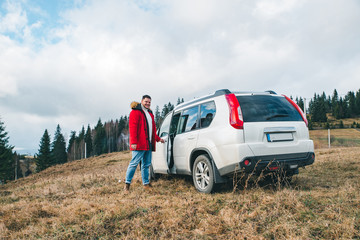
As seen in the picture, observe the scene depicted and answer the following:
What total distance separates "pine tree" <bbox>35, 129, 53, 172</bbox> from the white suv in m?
59.9

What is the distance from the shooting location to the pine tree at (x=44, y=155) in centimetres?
5509

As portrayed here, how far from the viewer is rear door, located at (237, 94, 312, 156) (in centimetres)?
387

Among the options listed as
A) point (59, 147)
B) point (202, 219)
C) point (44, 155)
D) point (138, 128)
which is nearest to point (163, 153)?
point (138, 128)

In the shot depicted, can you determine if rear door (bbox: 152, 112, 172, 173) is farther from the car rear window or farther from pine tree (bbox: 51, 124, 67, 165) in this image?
pine tree (bbox: 51, 124, 67, 165)

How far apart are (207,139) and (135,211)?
5.73 feet

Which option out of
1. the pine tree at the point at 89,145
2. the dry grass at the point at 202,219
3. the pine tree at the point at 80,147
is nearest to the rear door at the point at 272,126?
the dry grass at the point at 202,219

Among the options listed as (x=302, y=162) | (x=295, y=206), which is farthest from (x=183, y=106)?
(x=295, y=206)

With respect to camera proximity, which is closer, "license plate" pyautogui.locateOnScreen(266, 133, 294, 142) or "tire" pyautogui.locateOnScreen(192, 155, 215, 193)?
"license plate" pyautogui.locateOnScreen(266, 133, 294, 142)

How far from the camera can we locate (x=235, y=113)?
392cm

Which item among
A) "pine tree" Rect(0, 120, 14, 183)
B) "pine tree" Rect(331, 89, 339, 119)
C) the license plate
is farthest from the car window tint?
"pine tree" Rect(331, 89, 339, 119)

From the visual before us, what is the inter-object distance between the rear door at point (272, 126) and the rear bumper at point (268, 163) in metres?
0.08

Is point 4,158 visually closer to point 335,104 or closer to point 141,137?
point 141,137

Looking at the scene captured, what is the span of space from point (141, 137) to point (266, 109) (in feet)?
8.83

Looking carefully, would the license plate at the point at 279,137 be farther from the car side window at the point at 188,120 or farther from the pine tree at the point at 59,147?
the pine tree at the point at 59,147
